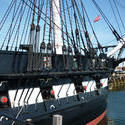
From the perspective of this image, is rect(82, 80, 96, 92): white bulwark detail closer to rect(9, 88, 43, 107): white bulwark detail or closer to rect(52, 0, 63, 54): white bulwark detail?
rect(52, 0, 63, 54): white bulwark detail

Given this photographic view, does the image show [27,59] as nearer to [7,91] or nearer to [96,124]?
[7,91]

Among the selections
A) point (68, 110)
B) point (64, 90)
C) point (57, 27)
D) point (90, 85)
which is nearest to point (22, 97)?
point (68, 110)

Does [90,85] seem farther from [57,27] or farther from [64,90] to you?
[57,27]

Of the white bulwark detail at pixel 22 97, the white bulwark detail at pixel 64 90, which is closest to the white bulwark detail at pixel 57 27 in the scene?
the white bulwark detail at pixel 64 90

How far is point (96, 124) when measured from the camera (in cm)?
1125

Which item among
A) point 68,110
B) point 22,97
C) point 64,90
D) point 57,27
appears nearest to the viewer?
point 22,97

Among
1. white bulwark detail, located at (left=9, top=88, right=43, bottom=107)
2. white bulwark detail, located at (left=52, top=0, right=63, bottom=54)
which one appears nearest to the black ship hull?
white bulwark detail, located at (left=9, top=88, right=43, bottom=107)

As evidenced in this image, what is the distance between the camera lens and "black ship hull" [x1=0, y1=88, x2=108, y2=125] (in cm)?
678

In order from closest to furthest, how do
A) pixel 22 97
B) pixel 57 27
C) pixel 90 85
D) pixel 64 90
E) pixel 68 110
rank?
pixel 22 97
pixel 68 110
pixel 64 90
pixel 90 85
pixel 57 27

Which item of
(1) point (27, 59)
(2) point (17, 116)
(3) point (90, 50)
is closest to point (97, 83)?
(3) point (90, 50)

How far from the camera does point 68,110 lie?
851 cm

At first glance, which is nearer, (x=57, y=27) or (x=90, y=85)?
(x=90, y=85)

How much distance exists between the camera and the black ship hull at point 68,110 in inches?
267

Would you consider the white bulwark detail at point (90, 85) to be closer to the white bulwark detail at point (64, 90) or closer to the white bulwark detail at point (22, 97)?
the white bulwark detail at point (64, 90)
